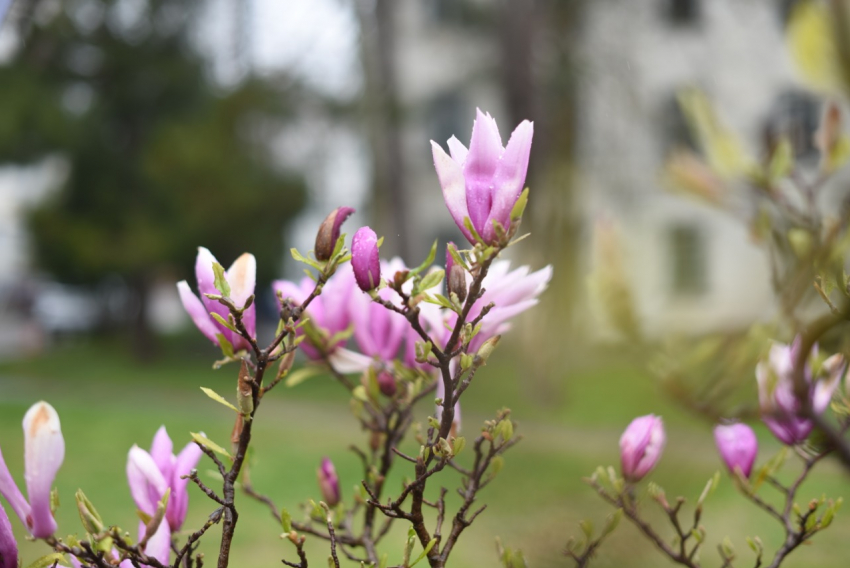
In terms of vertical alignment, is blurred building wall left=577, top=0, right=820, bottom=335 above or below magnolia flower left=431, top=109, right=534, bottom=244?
above

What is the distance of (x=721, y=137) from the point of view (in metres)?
0.52

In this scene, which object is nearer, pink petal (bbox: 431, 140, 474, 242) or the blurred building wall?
pink petal (bbox: 431, 140, 474, 242)

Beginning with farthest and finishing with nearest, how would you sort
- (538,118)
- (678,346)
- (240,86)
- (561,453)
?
1. (240,86)
2. (538,118)
3. (561,453)
4. (678,346)

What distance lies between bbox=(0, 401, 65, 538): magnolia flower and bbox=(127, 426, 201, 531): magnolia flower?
5 centimetres

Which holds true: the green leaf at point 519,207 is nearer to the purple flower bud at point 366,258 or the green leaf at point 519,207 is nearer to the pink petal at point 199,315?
the purple flower bud at point 366,258

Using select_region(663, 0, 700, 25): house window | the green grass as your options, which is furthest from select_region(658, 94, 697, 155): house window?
the green grass

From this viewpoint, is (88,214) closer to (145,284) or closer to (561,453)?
(145,284)

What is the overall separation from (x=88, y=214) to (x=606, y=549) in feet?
30.6

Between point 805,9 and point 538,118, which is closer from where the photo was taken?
point 805,9

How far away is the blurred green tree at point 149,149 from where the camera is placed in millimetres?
8305

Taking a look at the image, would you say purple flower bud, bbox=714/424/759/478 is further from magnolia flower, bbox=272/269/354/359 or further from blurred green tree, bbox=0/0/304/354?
blurred green tree, bbox=0/0/304/354

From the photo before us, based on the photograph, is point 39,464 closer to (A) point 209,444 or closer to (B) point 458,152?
(A) point 209,444

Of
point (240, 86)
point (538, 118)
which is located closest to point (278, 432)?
point (538, 118)

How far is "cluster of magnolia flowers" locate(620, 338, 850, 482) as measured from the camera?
0.46 metres
